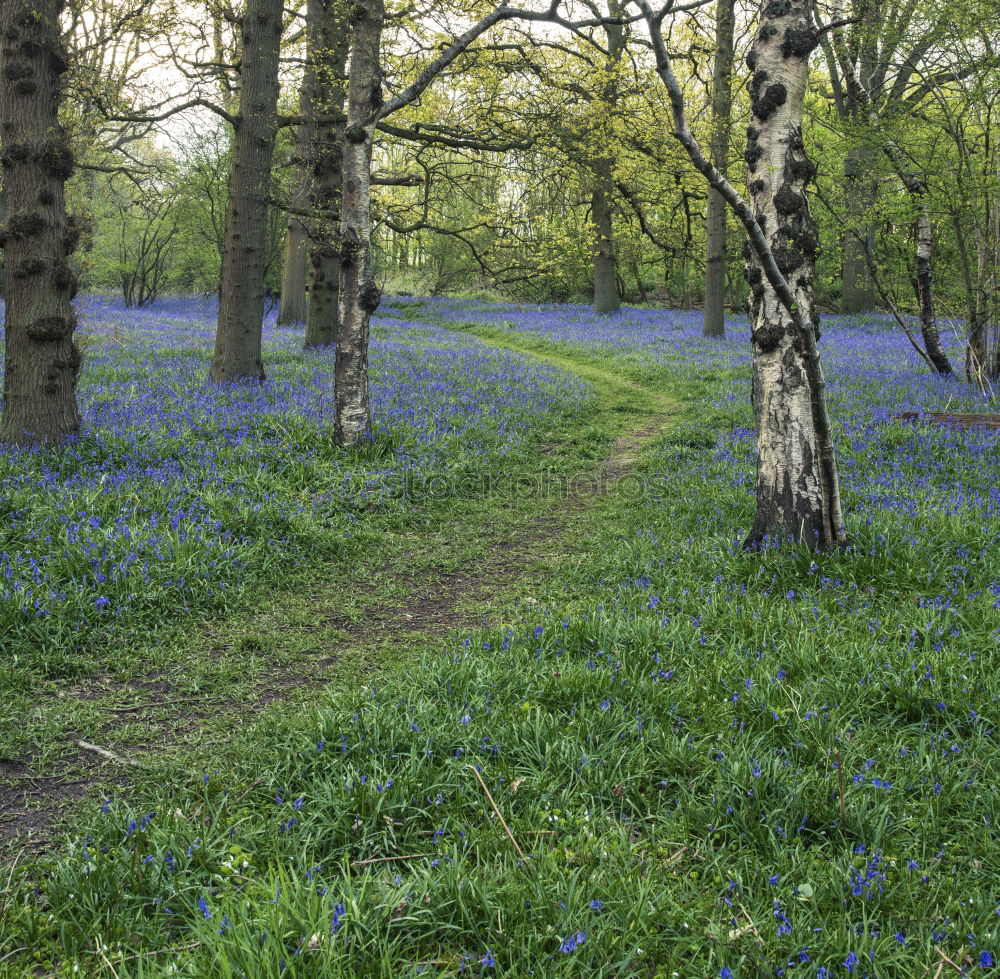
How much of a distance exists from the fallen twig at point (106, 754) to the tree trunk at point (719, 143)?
13.5 m

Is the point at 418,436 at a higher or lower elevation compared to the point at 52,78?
lower

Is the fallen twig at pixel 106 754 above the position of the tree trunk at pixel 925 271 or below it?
below

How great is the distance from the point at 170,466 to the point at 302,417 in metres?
2.27

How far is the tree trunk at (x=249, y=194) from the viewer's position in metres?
11.4

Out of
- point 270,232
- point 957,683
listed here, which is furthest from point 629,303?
point 957,683

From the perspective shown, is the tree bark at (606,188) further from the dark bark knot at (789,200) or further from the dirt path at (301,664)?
the dirt path at (301,664)

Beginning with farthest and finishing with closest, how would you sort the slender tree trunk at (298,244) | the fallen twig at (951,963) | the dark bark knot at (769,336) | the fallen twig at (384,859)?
1. the slender tree trunk at (298,244)
2. the dark bark knot at (769,336)
3. the fallen twig at (384,859)
4. the fallen twig at (951,963)

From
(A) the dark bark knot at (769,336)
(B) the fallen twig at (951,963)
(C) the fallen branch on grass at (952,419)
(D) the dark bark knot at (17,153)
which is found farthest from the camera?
(C) the fallen branch on grass at (952,419)

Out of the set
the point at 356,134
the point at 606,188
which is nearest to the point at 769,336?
the point at 356,134

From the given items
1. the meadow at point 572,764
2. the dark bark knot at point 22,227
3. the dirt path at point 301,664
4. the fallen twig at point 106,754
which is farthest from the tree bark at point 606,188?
the fallen twig at point 106,754

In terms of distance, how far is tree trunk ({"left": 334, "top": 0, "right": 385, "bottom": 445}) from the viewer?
26.6ft

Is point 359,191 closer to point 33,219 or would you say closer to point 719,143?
point 33,219

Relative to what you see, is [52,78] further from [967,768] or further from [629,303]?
[629,303]

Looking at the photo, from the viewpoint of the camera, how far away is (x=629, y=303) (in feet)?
142
